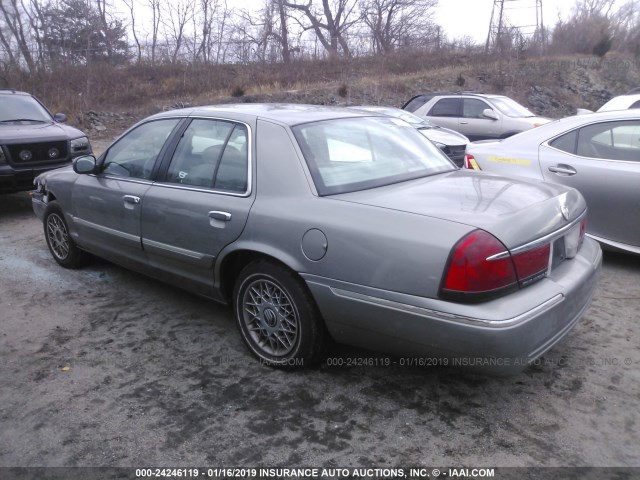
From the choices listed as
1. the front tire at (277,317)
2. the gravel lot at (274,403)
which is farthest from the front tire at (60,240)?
the front tire at (277,317)

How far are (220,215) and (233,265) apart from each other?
0.34 m

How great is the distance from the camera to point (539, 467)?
2.57 meters

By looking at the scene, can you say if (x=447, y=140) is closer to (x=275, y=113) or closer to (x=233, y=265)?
(x=275, y=113)

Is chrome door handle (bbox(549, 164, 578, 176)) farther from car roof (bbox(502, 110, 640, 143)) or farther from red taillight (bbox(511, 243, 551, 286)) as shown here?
red taillight (bbox(511, 243, 551, 286))

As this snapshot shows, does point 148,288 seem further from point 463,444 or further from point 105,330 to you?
point 463,444

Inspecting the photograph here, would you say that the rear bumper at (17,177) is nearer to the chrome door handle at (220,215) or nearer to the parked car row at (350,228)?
the parked car row at (350,228)

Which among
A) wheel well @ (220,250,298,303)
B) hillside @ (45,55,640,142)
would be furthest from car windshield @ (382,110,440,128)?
hillside @ (45,55,640,142)

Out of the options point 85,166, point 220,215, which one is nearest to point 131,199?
point 85,166

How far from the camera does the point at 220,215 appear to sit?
140 inches

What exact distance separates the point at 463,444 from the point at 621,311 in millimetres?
2208

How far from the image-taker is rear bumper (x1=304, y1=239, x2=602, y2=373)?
104 inches

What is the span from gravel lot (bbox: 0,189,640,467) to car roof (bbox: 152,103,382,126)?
60.1 inches

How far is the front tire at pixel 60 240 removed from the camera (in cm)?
532

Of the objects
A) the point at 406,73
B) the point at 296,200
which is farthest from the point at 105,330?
the point at 406,73
